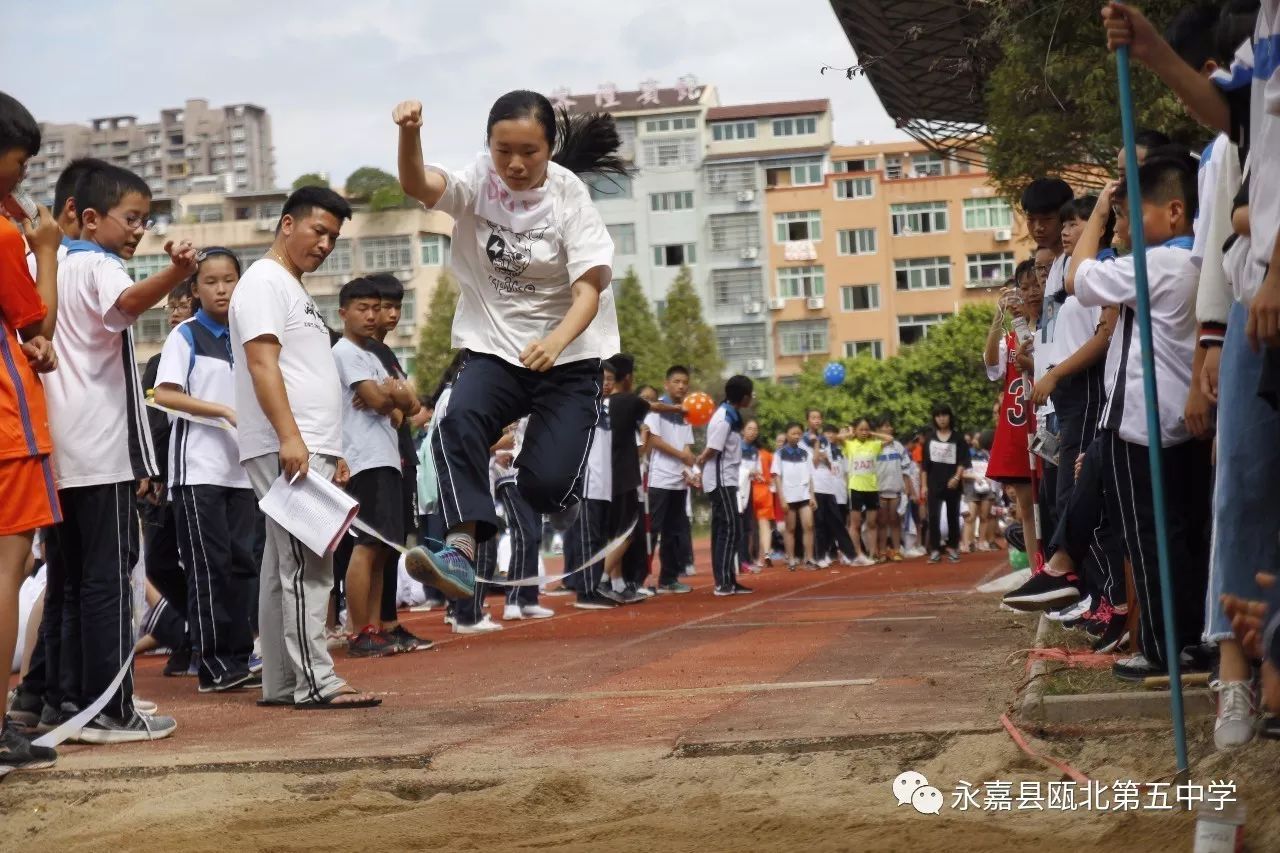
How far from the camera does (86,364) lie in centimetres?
608

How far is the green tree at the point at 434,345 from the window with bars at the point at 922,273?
21.5 meters

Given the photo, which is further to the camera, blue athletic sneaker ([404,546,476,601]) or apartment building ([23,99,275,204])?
apartment building ([23,99,275,204])

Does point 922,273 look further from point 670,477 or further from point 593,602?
point 593,602

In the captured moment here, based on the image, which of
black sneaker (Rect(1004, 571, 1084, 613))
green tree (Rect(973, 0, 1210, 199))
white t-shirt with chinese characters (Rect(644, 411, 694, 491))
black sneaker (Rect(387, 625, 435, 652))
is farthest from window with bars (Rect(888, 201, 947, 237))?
black sneaker (Rect(1004, 571, 1084, 613))

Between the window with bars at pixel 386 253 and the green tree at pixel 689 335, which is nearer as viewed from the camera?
the green tree at pixel 689 335

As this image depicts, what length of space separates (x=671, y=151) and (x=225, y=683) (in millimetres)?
77536

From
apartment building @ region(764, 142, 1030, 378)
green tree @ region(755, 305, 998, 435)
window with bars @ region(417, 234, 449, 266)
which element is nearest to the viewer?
green tree @ region(755, 305, 998, 435)

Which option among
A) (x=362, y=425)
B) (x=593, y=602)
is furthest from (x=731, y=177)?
(x=362, y=425)

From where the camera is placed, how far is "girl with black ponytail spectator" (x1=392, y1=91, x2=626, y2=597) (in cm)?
654

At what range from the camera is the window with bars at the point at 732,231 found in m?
80.4

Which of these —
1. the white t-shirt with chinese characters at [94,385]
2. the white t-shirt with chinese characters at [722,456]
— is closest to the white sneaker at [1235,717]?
the white t-shirt with chinese characters at [94,385]

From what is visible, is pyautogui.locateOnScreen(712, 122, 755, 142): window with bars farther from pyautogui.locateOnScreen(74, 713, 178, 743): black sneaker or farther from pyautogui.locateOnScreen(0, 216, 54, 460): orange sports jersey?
pyautogui.locateOnScreen(0, 216, 54, 460): orange sports jersey

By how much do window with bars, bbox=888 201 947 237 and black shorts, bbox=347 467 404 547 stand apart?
69.5m

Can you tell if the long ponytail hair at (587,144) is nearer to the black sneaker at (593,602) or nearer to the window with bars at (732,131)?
the black sneaker at (593,602)
